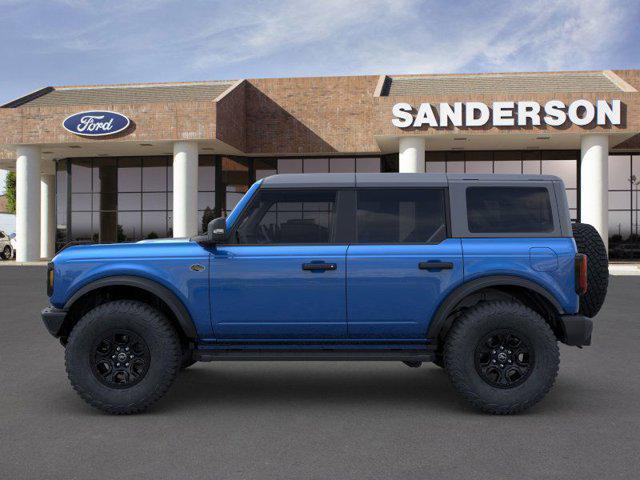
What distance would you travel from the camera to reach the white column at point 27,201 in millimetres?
33906

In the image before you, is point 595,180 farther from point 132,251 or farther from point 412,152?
point 132,251

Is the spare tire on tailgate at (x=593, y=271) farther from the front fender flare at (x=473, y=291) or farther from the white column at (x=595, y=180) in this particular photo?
the white column at (x=595, y=180)

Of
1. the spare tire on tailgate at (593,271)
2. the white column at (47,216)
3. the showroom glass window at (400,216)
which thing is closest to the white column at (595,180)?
the spare tire on tailgate at (593,271)

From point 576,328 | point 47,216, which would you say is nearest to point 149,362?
point 576,328

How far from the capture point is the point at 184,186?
31.8m

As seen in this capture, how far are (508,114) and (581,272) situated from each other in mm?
25178

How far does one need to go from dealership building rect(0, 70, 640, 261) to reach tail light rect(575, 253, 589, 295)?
24.9m

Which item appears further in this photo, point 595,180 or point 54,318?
point 595,180

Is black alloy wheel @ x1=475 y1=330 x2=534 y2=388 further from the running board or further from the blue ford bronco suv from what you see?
the running board

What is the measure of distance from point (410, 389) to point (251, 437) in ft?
7.01

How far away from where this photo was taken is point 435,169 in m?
36.4

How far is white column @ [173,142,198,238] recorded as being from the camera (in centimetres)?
3175

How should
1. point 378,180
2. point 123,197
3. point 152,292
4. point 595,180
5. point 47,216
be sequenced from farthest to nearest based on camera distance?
point 47,216 → point 123,197 → point 595,180 → point 378,180 → point 152,292

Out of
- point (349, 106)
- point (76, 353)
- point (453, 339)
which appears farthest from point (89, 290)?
point (349, 106)
